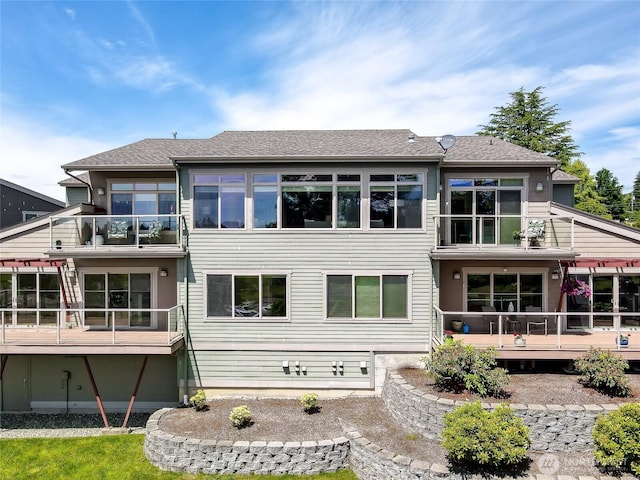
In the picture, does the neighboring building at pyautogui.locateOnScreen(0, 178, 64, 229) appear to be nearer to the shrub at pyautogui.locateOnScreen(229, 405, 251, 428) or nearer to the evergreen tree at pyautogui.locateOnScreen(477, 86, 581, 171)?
the shrub at pyautogui.locateOnScreen(229, 405, 251, 428)

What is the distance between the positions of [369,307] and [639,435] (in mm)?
6325

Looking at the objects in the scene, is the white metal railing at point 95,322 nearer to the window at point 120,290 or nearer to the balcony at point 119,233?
the window at point 120,290

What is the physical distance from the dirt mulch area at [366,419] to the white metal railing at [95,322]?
252 centimetres

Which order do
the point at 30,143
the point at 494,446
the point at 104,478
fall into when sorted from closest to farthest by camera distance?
the point at 494,446, the point at 104,478, the point at 30,143

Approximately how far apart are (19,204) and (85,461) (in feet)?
39.3

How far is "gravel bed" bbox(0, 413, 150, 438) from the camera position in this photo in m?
10.3

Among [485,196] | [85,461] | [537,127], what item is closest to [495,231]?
[485,196]

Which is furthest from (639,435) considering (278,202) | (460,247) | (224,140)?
(224,140)

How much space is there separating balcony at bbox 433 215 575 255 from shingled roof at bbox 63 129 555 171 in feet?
5.99

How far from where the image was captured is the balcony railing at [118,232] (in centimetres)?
1103

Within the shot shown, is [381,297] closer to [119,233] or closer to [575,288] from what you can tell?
[575,288]

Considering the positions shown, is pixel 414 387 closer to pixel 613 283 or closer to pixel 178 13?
pixel 613 283

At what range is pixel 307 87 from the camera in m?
18.3

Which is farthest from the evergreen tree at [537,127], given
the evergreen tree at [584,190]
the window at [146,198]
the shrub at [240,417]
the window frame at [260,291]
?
the shrub at [240,417]
